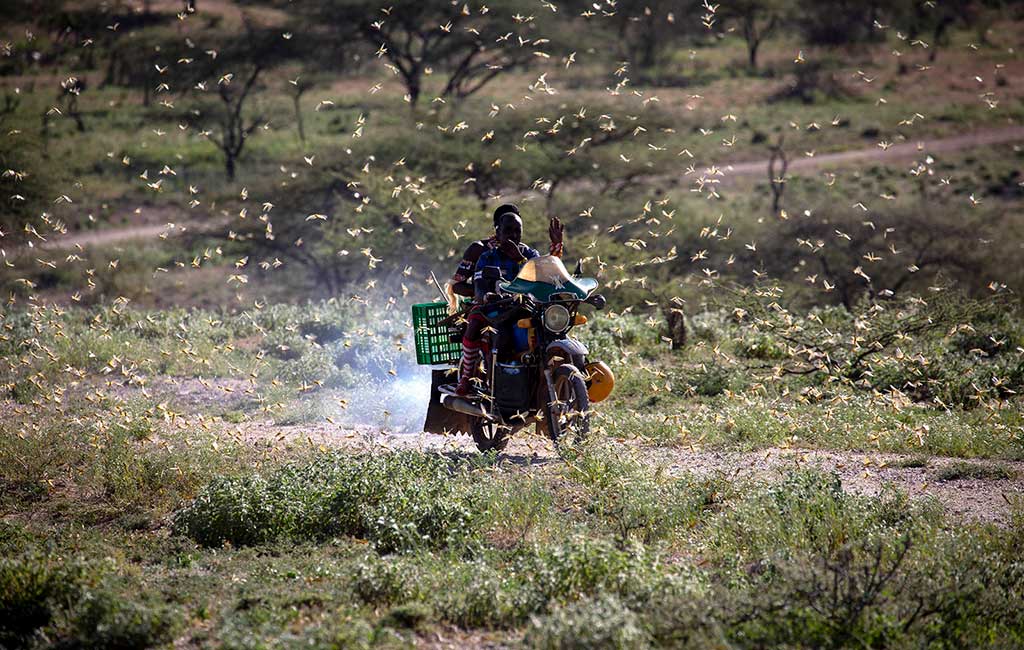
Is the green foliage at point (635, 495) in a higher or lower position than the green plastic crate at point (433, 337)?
lower

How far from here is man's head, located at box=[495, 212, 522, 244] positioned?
365 inches

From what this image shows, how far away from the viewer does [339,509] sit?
7688 mm

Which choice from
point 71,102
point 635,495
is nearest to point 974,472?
point 635,495

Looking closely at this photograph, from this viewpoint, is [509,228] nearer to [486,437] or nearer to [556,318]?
[556,318]

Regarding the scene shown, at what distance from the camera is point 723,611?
19.3ft

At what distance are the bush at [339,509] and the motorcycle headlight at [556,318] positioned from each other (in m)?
1.51

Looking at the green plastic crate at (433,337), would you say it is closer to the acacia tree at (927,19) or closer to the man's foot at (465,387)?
the man's foot at (465,387)

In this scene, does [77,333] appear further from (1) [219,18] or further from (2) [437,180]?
(1) [219,18]

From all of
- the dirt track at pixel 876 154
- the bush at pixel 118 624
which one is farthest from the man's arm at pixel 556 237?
the dirt track at pixel 876 154

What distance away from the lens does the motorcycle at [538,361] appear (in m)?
8.83

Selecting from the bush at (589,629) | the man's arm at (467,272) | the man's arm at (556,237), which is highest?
the man's arm at (556,237)

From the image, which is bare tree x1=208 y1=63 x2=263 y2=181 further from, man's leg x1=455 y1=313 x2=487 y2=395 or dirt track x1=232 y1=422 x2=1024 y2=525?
man's leg x1=455 y1=313 x2=487 y2=395

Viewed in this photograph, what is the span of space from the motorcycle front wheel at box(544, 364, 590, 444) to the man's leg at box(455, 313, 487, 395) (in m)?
0.74

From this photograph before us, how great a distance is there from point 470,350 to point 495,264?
73 cm
